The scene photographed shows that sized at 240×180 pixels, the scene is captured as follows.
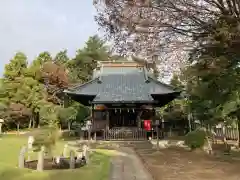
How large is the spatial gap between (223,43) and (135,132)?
44.3 feet

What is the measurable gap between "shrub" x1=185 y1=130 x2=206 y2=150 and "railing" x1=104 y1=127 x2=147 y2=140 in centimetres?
738

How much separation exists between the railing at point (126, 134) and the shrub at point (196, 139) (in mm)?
7385

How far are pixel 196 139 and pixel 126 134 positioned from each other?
8410 mm

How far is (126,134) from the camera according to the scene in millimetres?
21141

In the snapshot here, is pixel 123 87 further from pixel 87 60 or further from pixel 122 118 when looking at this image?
pixel 87 60

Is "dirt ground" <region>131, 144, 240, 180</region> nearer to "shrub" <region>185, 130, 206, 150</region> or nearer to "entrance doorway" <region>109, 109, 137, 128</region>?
"shrub" <region>185, 130, 206, 150</region>

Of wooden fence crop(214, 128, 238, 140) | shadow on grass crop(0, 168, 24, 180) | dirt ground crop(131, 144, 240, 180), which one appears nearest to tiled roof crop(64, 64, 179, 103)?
wooden fence crop(214, 128, 238, 140)

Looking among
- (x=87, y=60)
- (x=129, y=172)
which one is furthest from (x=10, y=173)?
(x=87, y=60)

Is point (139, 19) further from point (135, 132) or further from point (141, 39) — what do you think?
point (135, 132)

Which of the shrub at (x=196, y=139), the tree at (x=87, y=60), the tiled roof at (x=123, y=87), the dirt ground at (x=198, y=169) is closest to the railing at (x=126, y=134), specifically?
the tiled roof at (x=123, y=87)

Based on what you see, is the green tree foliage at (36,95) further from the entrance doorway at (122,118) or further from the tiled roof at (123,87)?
the entrance doorway at (122,118)

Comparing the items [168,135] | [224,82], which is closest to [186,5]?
[224,82]

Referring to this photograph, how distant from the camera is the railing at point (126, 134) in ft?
68.7

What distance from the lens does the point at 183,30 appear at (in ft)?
29.0
